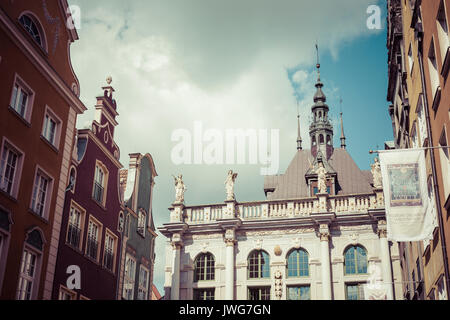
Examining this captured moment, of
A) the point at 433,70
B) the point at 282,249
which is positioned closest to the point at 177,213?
the point at 282,249

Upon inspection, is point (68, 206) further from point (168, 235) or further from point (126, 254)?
point (168, 235)

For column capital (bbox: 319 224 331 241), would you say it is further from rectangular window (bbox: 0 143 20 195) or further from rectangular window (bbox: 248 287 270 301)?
rectangular window (bbox: 0 143 20 195)

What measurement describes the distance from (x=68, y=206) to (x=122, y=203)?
20.5ft

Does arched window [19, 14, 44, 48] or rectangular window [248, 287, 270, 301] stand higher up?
arched window [19, 14, 44, 48]

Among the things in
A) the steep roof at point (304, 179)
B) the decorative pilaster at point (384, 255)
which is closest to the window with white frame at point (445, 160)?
the decorative pilaster at point (384, 255)

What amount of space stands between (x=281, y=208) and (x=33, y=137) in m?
20.2

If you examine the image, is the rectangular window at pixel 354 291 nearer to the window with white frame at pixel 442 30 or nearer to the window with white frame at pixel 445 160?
the window with white frame at pixel 445 160

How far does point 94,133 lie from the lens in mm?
26859

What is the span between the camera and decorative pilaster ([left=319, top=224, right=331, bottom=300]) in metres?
33.6

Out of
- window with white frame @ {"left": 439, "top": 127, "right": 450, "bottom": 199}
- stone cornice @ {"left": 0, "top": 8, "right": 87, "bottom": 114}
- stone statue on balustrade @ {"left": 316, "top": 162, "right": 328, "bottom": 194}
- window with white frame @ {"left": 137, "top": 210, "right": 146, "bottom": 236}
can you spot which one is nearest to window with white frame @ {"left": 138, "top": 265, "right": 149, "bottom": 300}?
window with white frame @ {"left": 137, "top": 210, "right": 146, "bottom": 236}

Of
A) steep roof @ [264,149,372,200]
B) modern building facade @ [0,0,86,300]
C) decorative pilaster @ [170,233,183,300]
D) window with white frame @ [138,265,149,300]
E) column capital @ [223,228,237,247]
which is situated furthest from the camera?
steep roof @ [264,149,372,200]

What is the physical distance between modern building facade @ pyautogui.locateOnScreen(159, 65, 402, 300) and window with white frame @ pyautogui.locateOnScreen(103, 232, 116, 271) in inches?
332
